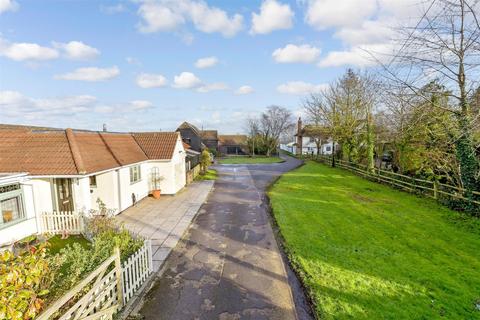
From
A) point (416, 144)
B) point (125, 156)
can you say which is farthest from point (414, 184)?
point (125, 156)

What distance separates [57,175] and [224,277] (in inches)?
310

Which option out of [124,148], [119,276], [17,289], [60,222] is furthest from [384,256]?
[124,148]

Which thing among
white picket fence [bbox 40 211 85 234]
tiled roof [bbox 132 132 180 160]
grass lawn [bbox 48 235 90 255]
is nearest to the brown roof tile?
tiled roof [bbox 132 132 180 160]

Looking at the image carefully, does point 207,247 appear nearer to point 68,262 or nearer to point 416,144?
point 68,262

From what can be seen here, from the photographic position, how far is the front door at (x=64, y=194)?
439 inches

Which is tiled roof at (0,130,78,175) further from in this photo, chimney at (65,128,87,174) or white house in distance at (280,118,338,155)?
white house in distance at (280,118,338,155)

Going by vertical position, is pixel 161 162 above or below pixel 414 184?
above

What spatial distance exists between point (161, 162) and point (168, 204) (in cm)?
358

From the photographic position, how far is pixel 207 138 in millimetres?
61188

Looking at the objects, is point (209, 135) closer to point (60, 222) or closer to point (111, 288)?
point (60, 222)

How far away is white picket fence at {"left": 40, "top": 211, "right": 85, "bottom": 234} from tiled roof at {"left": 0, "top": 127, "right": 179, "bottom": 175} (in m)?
1.66

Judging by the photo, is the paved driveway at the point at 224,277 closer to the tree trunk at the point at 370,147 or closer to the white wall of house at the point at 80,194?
the white wall of house at the point at 80,194

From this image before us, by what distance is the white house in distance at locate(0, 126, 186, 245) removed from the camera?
9336 mm

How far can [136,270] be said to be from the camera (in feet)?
21.2
